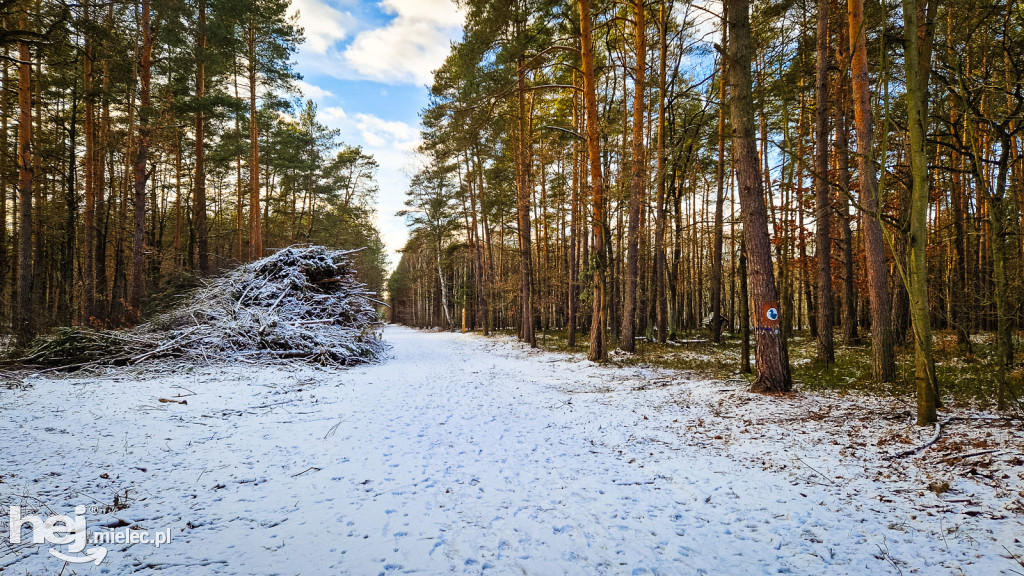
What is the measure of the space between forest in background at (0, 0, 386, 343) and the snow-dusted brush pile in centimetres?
249

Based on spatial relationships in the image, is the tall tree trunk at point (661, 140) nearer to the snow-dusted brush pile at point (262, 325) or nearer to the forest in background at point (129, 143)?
the snow-dusted brush pile at point (262, 325)

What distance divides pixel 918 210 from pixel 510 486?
4.76 meters

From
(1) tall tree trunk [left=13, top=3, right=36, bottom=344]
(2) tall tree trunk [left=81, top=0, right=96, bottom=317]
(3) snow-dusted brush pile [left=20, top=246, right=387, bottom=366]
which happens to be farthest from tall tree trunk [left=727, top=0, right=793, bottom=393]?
(2) tall tree trunk [left=81, top=0, right=96, bottom=317]

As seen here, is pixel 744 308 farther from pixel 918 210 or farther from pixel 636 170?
pixel 636 170

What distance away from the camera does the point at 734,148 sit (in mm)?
6684

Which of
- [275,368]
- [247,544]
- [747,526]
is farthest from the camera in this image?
[275,368]

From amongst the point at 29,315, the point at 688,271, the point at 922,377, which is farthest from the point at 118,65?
the point at 688,271

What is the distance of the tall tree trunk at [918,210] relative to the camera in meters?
3.93

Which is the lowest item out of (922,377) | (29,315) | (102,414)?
(102,414)

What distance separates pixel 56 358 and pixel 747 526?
11.1 meters

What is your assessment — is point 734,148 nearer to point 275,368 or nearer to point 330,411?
point 330,411

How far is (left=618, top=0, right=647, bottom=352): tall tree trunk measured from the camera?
34.8ft

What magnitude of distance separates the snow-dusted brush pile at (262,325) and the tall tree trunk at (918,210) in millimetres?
10747

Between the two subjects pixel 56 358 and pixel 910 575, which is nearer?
pixel 910 575
